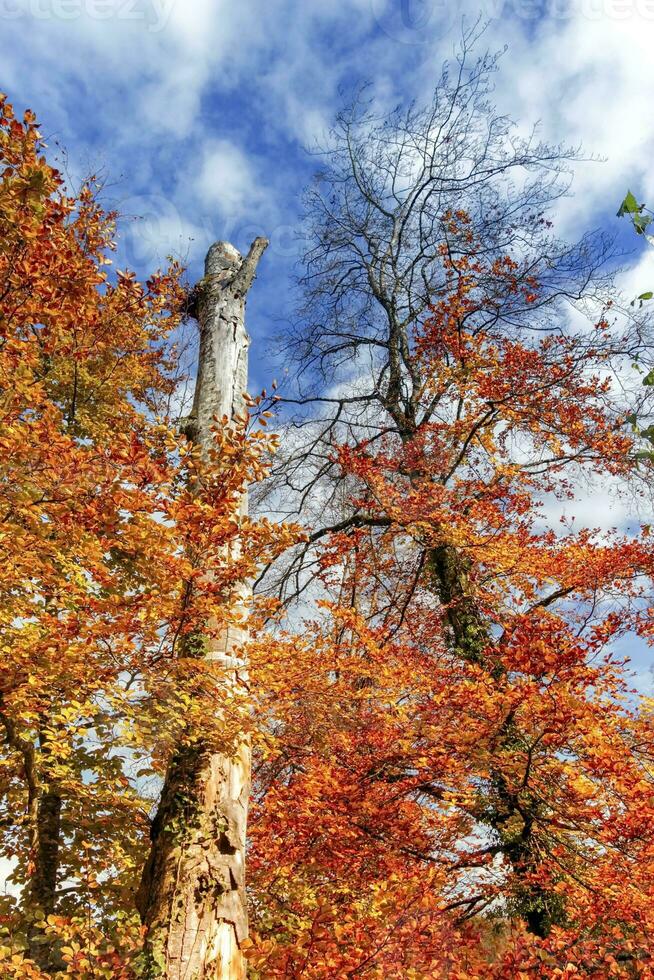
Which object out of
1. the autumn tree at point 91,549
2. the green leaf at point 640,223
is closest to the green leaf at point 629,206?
the green leaf at point 640,223

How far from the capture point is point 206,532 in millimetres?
3986

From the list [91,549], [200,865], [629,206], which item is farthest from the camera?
[91,549]

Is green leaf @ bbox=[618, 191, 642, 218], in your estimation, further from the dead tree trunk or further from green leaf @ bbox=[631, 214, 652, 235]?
the dead tree trunk

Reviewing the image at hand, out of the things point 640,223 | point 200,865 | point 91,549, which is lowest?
point 200,865

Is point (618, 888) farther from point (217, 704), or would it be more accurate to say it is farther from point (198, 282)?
point (198, 282)

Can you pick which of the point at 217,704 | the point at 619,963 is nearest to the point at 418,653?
the point at 619,963

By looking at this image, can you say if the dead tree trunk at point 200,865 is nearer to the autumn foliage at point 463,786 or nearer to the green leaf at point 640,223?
the autumn foliage at point 463,786

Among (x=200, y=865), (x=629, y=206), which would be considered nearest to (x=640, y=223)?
(x=629, y=206)

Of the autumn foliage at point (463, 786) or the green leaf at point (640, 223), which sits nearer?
the green leaf at point (640, 223)

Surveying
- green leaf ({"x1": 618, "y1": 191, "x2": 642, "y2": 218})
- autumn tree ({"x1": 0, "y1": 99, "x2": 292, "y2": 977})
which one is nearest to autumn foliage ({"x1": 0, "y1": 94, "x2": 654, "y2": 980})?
autumn tree ({"x1": 0, "y1": 99, "x2": 292, "y2": 977})

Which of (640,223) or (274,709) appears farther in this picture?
(274,709)

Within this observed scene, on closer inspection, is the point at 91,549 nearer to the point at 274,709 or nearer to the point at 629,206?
the point at 274,709

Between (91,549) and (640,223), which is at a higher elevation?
(91,549)

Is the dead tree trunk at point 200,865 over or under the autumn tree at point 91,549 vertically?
under
